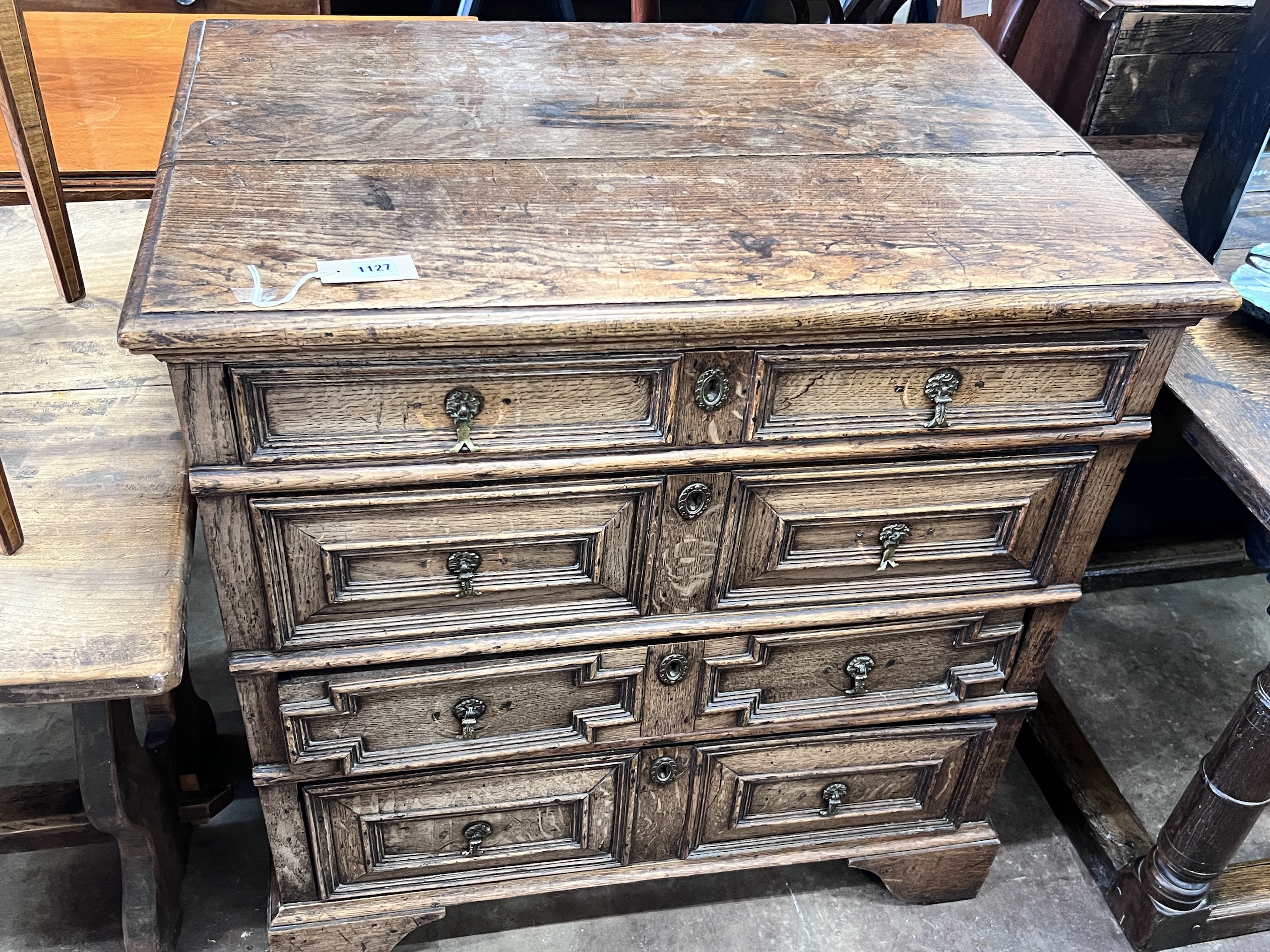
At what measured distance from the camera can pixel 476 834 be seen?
154 centimetres

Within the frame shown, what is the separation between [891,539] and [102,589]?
0.91m

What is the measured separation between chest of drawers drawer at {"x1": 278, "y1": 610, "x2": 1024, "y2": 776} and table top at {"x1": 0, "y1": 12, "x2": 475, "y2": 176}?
3.34 ft

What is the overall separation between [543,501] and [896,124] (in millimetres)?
692

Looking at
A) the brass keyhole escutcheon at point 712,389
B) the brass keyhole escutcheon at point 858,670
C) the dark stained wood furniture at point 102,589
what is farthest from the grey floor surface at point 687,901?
the brass keyhole escutcheon at point 712,389

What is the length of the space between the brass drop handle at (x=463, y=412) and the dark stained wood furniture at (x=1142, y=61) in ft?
4.53

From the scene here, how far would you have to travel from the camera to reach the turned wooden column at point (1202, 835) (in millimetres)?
1547

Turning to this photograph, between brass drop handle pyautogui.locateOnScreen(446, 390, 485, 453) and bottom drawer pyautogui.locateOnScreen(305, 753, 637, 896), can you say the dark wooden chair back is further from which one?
bottom drawer pyautogui.locateOnScreen(305, 753, 637, 896)

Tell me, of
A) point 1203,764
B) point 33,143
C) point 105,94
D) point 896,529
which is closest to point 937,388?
point 896,529

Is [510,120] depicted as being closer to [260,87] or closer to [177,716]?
[260,87]

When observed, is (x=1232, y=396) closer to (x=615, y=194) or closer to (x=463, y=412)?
(x=615, y=194)

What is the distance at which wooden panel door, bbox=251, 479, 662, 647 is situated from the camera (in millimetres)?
1202

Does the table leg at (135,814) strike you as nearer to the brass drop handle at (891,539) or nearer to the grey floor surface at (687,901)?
the grey floor surface at (687,901)

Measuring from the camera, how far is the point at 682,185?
1.28 m

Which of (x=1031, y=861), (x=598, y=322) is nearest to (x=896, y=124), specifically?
(x=598, y=322)
